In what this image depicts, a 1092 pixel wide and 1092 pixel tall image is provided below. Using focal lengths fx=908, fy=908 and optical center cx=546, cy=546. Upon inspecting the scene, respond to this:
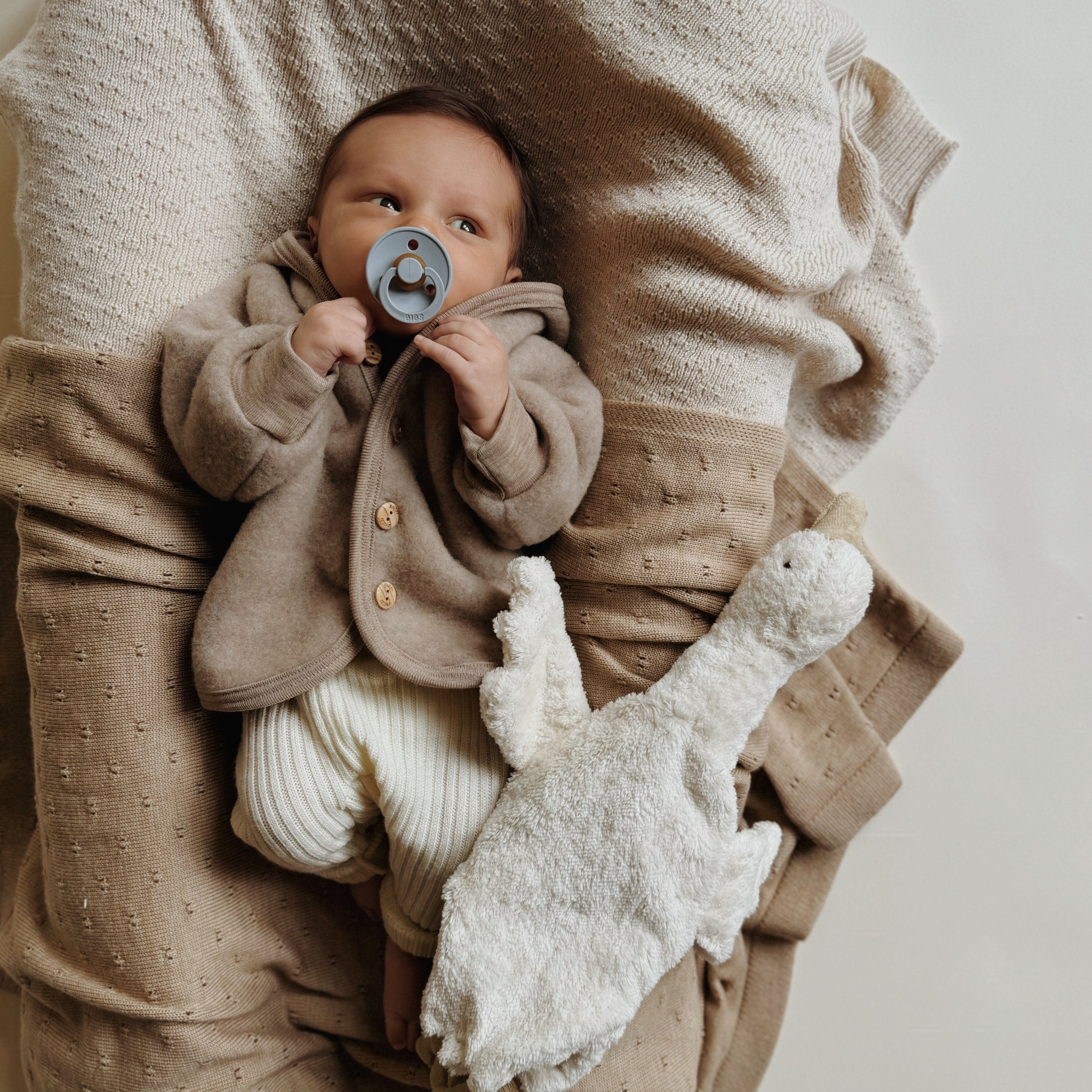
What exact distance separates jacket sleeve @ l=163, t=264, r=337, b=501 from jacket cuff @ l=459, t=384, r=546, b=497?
16cm

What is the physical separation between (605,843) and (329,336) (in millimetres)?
555

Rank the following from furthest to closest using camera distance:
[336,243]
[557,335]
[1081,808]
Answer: [1081,808] → [557,335] → [336,243]

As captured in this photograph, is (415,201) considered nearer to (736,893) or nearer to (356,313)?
(356,313)

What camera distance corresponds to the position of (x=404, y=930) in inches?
38.4

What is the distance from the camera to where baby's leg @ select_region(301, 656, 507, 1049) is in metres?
0.92

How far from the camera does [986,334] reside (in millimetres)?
1204

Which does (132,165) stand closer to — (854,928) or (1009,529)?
(1009,529)

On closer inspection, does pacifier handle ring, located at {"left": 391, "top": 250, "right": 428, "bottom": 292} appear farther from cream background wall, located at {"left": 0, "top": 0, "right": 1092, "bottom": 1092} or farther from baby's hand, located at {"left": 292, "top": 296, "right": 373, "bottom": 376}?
cream background wall, located at {"left": 0, "top": 0, "right": 1092, "bottom": 1092}

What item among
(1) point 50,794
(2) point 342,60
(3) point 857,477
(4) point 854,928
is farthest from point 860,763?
(2) point 342,60

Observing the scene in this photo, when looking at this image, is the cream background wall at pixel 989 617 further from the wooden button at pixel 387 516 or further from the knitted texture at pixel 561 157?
the wooden button at pixel 387 516

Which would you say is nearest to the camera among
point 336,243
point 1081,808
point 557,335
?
point 336,243

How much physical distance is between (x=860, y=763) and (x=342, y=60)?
1059 millimetres

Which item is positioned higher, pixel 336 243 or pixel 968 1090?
pixel 336 243

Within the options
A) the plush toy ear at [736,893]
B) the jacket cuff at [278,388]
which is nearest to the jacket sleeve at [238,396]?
the jacket cuff at [278,388]
